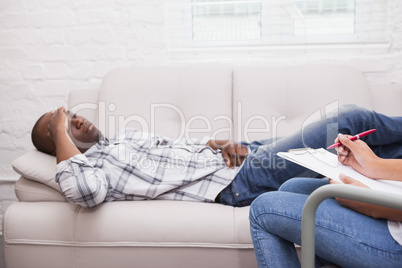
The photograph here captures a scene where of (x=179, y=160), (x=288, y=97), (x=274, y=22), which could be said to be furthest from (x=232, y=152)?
(x=274, y=22)

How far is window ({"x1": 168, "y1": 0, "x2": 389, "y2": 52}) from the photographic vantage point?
7.06ft

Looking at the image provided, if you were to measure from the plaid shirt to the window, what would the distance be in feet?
2.96

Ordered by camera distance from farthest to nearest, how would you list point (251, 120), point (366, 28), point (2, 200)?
point (2, 200), point (366, 28), point (251, 120)

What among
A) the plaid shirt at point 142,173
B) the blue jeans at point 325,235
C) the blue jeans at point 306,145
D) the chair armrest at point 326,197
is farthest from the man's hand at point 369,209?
the plaid shirt at point 142,173

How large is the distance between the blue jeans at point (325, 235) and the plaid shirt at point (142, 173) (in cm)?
48

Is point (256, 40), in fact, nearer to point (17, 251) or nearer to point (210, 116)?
point (210, 116)

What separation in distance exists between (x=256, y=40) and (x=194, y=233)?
4.49 feet

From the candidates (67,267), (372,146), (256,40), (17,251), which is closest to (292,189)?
(372,146)

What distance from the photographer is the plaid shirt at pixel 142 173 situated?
133 cm

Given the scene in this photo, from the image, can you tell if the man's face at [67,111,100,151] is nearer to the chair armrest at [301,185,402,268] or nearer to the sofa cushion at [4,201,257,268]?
the sofa cushion at [4,201,257,268]

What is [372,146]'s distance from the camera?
135 cm

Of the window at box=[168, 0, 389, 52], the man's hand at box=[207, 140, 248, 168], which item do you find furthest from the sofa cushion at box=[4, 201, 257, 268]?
the window at box=[168, 0, 389, 52]

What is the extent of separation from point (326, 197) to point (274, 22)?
172cm

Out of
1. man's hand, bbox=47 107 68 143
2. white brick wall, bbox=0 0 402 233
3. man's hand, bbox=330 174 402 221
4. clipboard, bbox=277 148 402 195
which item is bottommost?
man's hand, bbox=330 174 402 221
